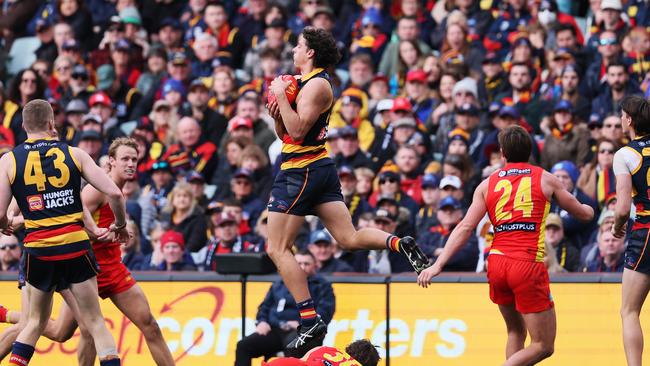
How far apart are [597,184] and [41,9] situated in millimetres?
10922

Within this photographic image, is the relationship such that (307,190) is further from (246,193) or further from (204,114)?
(204,114)

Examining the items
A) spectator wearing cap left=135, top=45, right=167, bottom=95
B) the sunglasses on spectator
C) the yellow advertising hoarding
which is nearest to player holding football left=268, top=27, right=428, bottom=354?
the yellow advertising hoarding

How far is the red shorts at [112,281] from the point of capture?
→ 11.6 metres

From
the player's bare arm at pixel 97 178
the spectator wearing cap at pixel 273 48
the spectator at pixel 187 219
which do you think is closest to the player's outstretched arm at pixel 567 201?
the player's bare arm at pixel 97 178

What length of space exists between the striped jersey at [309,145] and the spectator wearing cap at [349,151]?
18.6ft

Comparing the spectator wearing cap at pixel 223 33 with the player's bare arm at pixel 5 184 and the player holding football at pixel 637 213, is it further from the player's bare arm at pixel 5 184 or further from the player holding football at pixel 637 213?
the player holding football at pixel 637 213

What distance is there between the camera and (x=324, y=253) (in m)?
14.7

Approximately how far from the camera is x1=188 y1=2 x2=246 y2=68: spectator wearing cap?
20.2 m

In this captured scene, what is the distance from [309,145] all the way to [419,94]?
7.12m

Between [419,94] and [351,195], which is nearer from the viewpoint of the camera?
[351,195]

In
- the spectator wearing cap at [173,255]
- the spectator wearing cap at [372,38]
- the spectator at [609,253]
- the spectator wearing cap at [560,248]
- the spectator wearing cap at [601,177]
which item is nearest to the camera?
the spectator at [609,253]

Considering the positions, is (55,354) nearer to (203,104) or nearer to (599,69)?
(203,104)

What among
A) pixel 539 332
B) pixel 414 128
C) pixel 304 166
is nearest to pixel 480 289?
pixel 539 332

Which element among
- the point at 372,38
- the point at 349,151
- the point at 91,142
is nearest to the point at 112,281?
the point at 349,151
